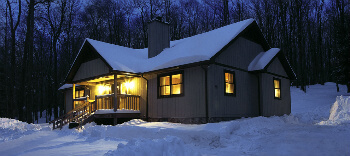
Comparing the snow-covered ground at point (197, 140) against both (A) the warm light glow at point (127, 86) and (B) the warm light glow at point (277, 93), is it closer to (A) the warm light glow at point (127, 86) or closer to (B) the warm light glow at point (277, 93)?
(A) the warm light glow at point (127, 86)

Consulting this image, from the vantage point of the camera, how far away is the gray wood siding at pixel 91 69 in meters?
17.7

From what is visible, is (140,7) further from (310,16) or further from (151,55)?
(310,16)

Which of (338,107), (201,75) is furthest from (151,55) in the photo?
(338,107)

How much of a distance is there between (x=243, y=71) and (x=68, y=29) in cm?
2596

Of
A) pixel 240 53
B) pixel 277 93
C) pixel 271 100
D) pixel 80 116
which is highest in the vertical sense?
pixel 240 53

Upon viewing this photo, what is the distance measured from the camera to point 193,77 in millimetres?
14422

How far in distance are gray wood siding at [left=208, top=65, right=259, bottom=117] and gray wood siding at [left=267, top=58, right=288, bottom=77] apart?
1198 mm

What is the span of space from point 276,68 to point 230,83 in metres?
4.91

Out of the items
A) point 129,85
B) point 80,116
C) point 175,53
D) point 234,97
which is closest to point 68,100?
point 80,116

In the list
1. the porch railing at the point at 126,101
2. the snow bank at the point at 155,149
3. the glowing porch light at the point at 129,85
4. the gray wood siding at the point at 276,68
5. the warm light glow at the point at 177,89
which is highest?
the gray wood siding at the point at 276,68

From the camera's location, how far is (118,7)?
3862 cm

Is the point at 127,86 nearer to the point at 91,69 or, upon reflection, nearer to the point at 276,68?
the point at 91,69

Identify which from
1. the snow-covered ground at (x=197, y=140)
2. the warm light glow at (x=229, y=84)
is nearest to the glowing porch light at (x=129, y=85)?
the snow-covered ground at (x=197, y=140)

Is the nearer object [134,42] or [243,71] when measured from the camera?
[243,71]
